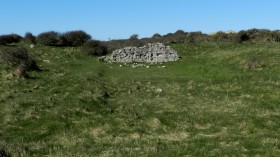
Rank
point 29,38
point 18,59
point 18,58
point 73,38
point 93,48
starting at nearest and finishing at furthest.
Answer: point 18,59 < point 18,58 < point 93,48 < point 73,38 < point 29,38

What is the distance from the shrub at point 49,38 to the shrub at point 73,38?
3.49ft

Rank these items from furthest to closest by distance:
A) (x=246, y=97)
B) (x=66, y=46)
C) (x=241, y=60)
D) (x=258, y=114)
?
(x=66, y=46) < (x=241, y=60) < (x=246, y=97) < (x=258, y=114)

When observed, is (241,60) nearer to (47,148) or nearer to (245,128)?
(245,128)

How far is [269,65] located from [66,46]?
29570 mm

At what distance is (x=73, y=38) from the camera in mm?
58562

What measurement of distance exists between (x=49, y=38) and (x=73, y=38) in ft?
13.4

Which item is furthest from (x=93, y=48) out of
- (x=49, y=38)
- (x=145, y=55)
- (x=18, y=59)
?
(x=18, y=59)

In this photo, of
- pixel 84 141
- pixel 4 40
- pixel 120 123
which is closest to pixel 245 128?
pixel 120 123

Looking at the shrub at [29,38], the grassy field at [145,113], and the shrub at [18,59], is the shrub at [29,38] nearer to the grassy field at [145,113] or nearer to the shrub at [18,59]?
the shrub at [18,59]

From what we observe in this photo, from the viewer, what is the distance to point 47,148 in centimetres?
1543

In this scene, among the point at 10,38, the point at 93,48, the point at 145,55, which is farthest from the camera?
the point at 10,38

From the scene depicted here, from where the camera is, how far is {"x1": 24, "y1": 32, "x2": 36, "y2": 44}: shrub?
58.1 meters

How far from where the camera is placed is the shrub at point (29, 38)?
58125 millimetres

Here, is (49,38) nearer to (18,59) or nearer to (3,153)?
(18,59)
